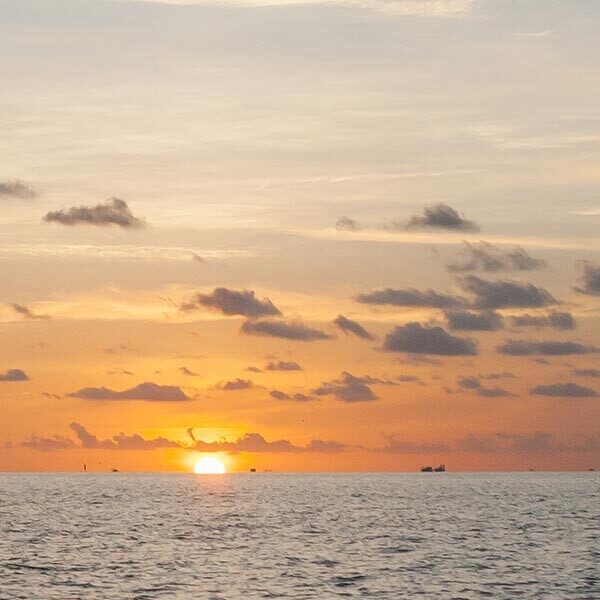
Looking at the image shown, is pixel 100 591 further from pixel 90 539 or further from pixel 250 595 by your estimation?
pixel 90 539

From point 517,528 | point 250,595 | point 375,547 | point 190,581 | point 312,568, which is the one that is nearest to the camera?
point 250,595

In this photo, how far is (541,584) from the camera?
106 metres

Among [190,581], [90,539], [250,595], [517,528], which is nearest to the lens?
[250,595]

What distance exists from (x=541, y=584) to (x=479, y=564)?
16.9 metres

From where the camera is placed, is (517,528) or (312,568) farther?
(517,528)

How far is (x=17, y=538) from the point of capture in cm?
15475

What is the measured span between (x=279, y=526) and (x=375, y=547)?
4387cm

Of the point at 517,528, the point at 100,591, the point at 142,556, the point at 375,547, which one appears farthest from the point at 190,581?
the point at 517,528

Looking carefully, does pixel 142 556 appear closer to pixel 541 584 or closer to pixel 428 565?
pixel 428 565

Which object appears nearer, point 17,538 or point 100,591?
point 100,591

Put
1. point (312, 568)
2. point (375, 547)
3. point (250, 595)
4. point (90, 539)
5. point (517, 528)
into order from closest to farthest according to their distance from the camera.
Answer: point (250, 595), point (312, 568), point (375, 547), point (90, 539), point (517, 528)

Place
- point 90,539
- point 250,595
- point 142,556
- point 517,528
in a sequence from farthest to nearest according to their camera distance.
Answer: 1. point 517,528
2. point 90,539
3. point 142,556
4. point 250,595

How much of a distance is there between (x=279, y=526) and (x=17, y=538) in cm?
4234

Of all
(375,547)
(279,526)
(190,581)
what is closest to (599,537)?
(375,547)
